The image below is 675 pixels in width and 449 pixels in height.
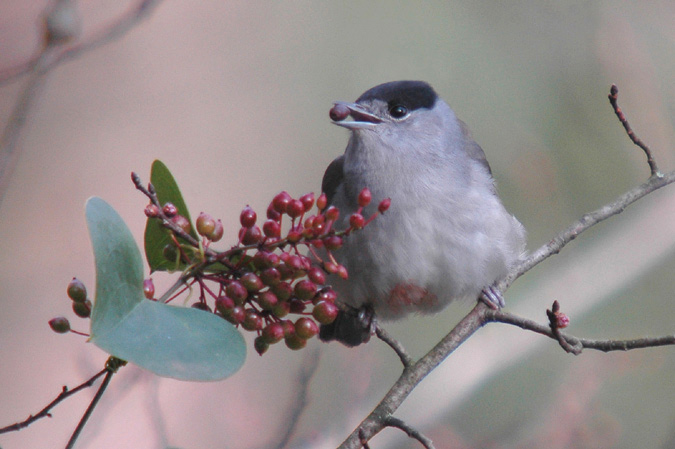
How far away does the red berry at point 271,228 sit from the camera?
1.66 meters


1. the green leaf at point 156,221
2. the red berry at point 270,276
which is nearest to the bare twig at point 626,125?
the red berry at point 270,276

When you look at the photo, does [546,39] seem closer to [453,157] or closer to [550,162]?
[550,162]

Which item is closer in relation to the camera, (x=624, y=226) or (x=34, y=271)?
(x=34, y=271)

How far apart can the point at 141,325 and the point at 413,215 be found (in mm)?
1736

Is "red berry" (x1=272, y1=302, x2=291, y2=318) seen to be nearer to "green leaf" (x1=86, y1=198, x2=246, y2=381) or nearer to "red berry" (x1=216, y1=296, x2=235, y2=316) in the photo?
"red berry" (x1=216, y1=296, x2=235, y2=316)

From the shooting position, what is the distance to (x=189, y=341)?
1.32 meters

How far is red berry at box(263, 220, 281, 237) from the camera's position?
166 cm

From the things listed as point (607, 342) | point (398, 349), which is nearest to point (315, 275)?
point (398, 349)

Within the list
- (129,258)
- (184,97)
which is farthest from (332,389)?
(129,258)

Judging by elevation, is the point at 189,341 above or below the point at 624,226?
above

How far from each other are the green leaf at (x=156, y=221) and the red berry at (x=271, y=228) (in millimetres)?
176

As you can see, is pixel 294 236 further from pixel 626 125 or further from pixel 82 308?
pixel 626 125

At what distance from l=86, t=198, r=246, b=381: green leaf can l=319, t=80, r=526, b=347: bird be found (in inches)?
59.8

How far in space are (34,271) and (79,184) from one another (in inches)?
28.0
